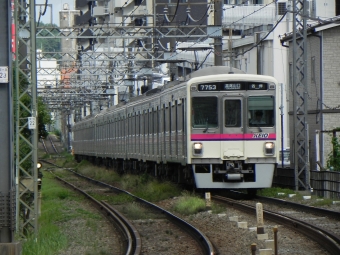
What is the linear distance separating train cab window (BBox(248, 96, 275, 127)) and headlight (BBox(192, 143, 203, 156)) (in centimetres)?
123

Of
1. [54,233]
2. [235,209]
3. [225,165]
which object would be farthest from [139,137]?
[54,233]

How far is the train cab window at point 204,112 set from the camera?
19688 mm

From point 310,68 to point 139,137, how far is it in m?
6.84

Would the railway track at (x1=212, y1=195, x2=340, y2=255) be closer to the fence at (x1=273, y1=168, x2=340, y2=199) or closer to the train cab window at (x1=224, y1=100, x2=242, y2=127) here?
the train cab window at (x1=224, y1=100, x2=242, y2=127)

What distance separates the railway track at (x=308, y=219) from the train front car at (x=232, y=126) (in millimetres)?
833

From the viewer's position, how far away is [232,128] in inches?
774

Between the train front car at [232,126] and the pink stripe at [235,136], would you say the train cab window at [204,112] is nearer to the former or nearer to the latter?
the train front car at [232,126]

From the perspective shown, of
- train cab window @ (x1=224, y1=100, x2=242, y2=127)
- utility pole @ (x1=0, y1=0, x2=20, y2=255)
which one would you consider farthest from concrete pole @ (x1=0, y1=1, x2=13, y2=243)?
train cab window @ (x1=224, y1=100, x2=242, y2=127)

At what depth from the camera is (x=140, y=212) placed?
58.8 ft

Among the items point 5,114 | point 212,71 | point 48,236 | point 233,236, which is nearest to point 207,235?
point 233,236

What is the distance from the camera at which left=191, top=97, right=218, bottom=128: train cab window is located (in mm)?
19688

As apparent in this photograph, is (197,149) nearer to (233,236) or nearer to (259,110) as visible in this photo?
Result: (259,110)

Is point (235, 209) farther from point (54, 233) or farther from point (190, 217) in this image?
point (54, 233)

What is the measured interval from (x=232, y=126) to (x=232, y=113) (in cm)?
29
